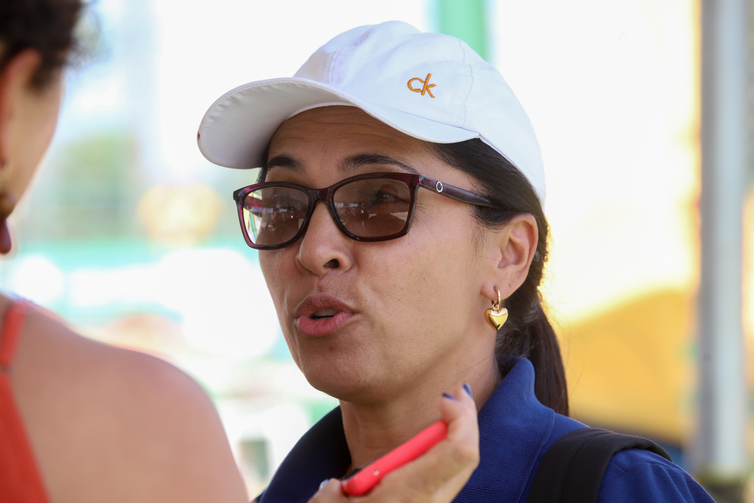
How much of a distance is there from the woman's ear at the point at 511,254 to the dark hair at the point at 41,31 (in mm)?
1149

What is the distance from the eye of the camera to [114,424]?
0.77 meters

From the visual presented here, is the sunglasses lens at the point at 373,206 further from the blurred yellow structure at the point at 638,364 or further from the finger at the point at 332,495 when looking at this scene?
the blurred yellow structure at the point at 638,364

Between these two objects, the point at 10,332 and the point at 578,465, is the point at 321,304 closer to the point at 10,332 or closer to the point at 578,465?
the point at 578,465

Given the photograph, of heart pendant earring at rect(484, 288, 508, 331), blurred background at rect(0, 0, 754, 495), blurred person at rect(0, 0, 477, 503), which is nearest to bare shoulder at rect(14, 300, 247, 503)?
blurred person at rect(0, 0, 477, 503)

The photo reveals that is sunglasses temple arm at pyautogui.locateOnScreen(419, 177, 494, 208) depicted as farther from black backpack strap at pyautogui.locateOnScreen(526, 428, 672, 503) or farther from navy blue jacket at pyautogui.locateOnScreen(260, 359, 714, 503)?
black backpack strap at pyautogui.locateOnScreen(526, 428, 672, 503)

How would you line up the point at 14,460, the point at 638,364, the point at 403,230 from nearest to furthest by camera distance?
the point at 14,460 → the point at 403,230 → the point at 638,364

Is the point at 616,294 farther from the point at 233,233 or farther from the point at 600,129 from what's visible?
the point at 233,233

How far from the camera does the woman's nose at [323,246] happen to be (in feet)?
5.26

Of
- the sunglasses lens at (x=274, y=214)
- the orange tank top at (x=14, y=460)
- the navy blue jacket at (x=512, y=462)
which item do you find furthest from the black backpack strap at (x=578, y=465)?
the orange tank top at (x=14, y=460)

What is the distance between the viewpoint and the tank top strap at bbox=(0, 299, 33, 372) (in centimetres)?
73

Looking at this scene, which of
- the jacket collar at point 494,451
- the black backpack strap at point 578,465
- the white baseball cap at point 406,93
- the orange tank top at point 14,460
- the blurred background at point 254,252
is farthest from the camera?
the blurred background at point 254,252

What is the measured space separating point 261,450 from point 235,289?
4.61ft

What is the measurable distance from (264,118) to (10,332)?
3.90ft

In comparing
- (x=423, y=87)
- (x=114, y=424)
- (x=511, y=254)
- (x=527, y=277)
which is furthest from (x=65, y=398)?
(x=527, y=277)
